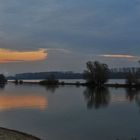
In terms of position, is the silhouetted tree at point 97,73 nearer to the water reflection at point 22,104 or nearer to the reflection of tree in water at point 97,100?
the reflection of tree in water at point 97,100

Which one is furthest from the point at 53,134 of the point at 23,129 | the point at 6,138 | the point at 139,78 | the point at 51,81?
the point at 51,81

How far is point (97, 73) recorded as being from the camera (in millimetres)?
124062

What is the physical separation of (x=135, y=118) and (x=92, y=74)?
9144cm

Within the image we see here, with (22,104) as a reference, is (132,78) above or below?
above

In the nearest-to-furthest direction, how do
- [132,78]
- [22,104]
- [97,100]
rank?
[22,104] < [97,100] < [132,78]

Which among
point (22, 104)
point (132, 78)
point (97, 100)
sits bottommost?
point (97, 100)

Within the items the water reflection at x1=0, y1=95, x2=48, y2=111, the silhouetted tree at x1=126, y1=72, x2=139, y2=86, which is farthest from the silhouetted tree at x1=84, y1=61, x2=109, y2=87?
the water reflection at x1=0, y1=95, x2=48, y2=111

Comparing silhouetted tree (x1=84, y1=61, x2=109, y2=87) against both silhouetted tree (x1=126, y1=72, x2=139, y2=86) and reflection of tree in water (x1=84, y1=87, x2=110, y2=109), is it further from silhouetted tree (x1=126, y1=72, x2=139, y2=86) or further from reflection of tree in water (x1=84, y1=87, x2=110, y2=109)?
reflection of tree in water (x1=84, y1=87, x2=110, y2=109)

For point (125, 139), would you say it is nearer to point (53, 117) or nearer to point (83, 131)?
point (83, 131)

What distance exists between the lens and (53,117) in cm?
3466

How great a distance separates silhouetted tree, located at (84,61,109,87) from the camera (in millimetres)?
123975

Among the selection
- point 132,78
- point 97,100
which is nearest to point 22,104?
point 97,100

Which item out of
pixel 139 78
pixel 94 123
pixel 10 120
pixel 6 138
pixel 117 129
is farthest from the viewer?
pixel 139 78

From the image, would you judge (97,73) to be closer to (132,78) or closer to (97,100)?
(132,78)
